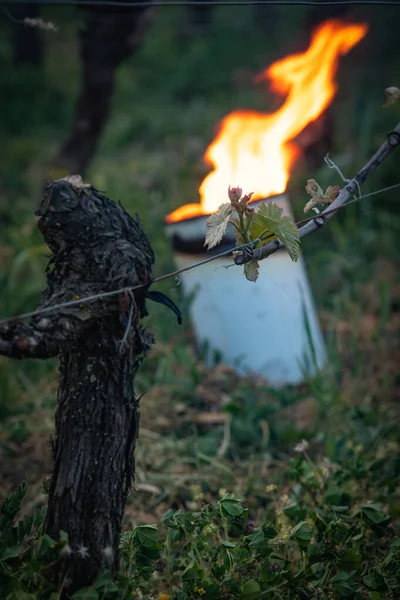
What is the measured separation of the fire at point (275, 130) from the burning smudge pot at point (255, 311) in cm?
16

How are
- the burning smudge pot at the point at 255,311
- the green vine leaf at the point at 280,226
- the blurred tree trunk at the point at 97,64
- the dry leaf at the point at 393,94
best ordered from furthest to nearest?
the blurred tree trunk at the point at 97,64
the burning smudge pot at the point at 255,311
the dry leaf at the point at 393,94
the green vine leaf at the point at 280,226

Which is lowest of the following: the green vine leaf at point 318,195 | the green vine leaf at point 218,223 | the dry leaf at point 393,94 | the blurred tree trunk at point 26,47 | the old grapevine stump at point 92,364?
the old grapevine stump at point 92,364

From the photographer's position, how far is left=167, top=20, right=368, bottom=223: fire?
3.27m

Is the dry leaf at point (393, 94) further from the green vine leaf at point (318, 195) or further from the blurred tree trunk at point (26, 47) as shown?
the blurred tree trunk at point (26, 47)

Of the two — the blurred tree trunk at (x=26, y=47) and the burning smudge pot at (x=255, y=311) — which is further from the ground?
the blurred tree trunk at (x=26, y=47)

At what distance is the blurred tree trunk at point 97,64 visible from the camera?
460cm

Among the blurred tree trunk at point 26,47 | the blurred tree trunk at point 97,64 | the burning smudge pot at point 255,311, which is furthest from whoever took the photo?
the blurred tree trunk at point 26,47

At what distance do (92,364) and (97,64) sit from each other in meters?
3.86

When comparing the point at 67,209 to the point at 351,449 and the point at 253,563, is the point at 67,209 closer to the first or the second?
the point at 253,563

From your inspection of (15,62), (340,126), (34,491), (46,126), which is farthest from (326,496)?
(15,62)

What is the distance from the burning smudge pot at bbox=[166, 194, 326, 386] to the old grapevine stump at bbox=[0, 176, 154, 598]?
1703 millimetres

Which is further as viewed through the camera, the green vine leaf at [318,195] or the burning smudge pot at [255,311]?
the burning smudge pot at [255,311]

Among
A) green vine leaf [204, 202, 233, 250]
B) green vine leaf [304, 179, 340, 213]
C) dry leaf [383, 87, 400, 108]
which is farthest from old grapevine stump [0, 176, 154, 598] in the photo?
dry leaf [383, 87, 400, 108]

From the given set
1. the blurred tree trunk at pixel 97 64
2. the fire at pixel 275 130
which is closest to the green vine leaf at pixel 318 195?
the fire at pixel 275 130
